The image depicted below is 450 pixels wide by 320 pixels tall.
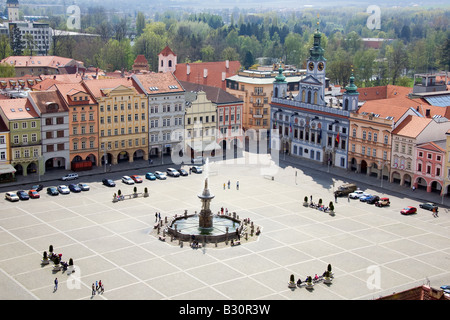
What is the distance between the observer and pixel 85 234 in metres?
89.2

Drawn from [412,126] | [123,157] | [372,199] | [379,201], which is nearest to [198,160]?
[123,157]

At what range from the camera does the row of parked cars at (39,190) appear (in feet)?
341

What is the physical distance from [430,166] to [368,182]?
427 inches

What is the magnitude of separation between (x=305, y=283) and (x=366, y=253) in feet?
43.6

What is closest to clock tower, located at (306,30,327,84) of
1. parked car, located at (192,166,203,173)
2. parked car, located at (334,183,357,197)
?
parked car, located at (334,183,357,197)

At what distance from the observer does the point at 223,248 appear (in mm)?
85125

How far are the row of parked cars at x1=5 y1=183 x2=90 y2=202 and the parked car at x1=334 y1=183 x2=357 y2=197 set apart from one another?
3797 cm

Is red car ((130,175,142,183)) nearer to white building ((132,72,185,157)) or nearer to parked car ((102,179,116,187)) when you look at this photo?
parked car ((102,179,116,187))

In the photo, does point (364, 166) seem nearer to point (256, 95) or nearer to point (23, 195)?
point (256, 95)

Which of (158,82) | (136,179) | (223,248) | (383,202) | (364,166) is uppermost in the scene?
(158,82)

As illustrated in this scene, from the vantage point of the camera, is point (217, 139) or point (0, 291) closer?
point (0, 291)
